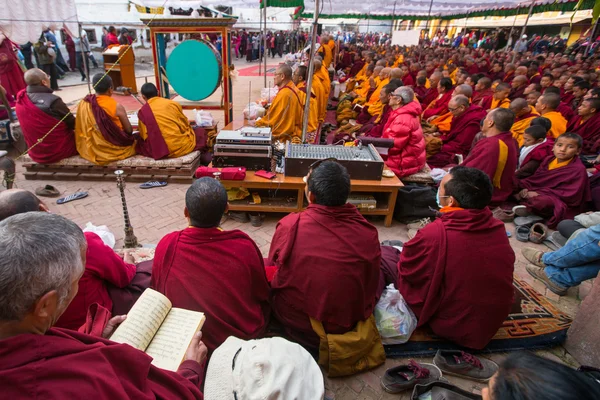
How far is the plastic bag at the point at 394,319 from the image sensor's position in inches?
90.0

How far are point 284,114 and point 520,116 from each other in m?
3.85

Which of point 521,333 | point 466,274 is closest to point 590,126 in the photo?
point 521,333

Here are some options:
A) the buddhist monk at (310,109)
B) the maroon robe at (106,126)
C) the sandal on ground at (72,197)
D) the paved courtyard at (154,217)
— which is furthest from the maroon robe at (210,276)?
the buddhist monk at (310,109)

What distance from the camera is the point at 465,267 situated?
2064mm

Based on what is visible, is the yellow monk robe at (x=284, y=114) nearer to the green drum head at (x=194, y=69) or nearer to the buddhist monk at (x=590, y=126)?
the green drum head at (x=194, y=69)

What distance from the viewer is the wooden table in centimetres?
372

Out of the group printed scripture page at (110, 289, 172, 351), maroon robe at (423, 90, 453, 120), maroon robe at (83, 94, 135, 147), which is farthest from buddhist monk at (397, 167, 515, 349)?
maroon robe at (423, 90, 453, 120)

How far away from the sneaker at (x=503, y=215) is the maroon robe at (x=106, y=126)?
506cm

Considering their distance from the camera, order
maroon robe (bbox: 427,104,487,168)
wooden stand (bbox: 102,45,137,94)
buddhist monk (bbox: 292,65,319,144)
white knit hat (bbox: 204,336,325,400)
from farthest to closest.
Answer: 1. wooden stand (bbox: 102,45,137,94)
2. buddhist monk (bbox: 292,65,319,144)
3. maroon robe (bbox: 427,104,487,168)
4. white knit hat (bbox: 204,336,325,400)

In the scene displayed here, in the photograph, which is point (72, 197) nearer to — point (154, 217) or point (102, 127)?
point (102, 127)

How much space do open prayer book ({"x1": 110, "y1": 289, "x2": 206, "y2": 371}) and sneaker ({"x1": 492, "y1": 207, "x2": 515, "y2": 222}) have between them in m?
Result: 3.91

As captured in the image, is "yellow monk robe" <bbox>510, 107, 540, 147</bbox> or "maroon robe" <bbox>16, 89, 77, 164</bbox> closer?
"maroon robe" <bbox>16, 89, 77, 164</bbox>

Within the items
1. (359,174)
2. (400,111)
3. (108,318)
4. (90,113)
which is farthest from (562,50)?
(108,318)

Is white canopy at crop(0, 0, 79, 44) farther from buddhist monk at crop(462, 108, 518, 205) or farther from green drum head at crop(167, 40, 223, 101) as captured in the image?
buddhist monk at crop(462, 108, 518, 205)
